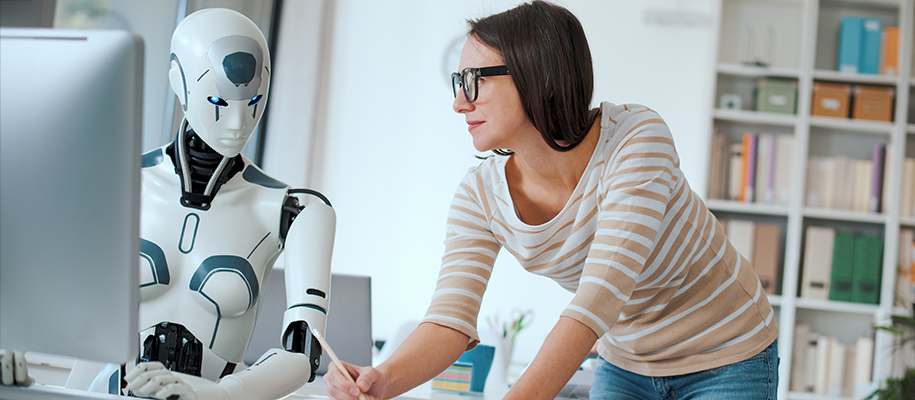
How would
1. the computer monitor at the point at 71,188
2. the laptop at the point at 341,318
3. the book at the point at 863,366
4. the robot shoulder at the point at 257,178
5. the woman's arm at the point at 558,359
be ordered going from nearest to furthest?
the computer monitor at the point at 71,188 → the woman's arm at the point at 558,359 → the robot shoulder at the point at 257,178 → the laptop at the point at 341,318 → the book at the point at 863,366

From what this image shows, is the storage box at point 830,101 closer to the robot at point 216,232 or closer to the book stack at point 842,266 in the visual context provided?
the book stack at point 842,266

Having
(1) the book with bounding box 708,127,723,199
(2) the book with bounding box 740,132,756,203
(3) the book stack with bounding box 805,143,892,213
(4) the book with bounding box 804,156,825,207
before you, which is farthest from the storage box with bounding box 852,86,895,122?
(1) the book with bounding box 708,127,723,199

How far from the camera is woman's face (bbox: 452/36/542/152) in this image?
3.07 ft

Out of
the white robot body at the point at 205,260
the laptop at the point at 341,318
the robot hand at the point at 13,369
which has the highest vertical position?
the white robot body at the point at 205,260

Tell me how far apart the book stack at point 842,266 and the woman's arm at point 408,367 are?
8.04ft

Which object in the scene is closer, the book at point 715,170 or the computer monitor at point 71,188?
the computer monitor at point 71,188

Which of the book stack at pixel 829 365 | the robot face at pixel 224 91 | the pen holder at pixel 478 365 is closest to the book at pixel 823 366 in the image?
the book stack at pixel 829 365

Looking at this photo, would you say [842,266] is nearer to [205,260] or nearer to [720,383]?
[720,383]

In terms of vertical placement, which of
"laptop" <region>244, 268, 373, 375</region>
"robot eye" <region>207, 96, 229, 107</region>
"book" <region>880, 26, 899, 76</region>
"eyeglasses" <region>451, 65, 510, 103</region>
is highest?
"book" <region>880, 26, 899, 76</region>

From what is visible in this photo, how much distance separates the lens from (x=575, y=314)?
0.80 m

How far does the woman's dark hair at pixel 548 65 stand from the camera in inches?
36.1

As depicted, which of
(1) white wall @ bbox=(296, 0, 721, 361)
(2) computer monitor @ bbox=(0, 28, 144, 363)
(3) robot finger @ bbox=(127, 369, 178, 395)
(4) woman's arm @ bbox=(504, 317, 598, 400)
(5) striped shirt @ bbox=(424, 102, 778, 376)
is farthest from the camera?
(1) white wall @ bbox=(296, 0, 721, 361)

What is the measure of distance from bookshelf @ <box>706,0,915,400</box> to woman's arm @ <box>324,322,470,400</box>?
2.28 meters

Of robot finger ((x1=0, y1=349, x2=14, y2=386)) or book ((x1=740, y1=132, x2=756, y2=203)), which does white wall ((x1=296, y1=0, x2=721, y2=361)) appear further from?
robot finger ((x1=0, y1=349, x2=14, y2=386))
